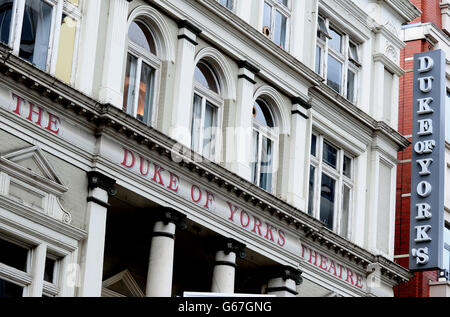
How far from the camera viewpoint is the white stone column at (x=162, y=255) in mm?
21328

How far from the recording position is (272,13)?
27.6 metres

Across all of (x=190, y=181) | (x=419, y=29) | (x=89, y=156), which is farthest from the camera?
(x=419, y=29)

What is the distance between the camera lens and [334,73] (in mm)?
30562

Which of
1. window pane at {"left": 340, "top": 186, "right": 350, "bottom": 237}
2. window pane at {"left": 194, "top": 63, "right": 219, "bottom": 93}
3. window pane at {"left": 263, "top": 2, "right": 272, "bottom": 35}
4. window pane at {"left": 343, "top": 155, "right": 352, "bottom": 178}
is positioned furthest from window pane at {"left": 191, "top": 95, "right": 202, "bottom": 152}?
window pane at {"left": 343, "top": 155, "right": 352, "bottom": 178}

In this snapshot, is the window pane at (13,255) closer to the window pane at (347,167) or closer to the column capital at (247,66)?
the column capital at (247,66)

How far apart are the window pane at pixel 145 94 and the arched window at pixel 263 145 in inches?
170

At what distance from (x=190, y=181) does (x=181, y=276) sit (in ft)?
12.7

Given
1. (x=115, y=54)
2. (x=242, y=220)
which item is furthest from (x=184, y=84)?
(x=242, y=220)

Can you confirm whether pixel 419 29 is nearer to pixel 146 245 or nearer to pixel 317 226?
pixel 317 226

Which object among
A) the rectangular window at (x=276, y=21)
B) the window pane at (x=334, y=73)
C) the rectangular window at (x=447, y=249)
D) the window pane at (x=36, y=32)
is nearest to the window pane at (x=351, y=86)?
the window pane at (x=334, y=73)

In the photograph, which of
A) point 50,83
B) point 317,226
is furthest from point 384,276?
point 50,83

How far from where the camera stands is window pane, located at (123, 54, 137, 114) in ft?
71.7

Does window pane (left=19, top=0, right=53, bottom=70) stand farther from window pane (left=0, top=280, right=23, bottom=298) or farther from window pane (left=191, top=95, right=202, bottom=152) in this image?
window pane (left=191, top=95, right=202, bottom=152)
